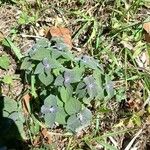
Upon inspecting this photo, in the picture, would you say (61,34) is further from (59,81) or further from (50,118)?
(50,118)

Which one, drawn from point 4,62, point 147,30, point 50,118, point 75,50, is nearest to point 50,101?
point 50,118

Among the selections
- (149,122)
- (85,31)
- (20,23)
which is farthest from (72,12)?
(149,122)

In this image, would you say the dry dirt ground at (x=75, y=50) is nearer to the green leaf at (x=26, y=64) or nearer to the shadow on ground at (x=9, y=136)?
the shadow on ground at (x=9, y=136)

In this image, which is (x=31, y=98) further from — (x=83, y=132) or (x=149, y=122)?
(x=149, y=122)

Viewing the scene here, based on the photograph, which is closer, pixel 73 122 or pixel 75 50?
pixel 73 122

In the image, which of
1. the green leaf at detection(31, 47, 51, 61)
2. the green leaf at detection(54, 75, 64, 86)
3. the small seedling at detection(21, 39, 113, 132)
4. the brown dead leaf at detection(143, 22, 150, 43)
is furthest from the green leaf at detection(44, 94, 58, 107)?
the brown dead leaf at detection(143, 22, 150, 43)

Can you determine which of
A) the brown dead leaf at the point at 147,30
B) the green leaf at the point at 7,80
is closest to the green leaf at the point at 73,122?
the green leaf at the point at 7,80
